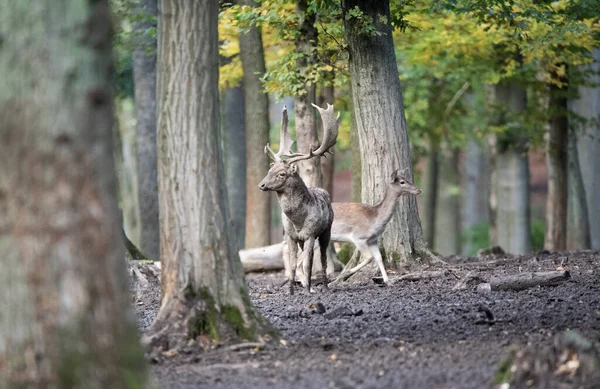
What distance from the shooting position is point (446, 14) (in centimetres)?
1986

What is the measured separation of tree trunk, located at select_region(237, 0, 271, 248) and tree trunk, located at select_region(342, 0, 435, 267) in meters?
3.61

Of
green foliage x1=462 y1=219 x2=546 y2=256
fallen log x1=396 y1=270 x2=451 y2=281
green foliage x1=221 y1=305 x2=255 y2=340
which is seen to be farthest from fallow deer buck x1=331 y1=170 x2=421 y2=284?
green foliage x1=462 y1=219 x2=546 y2=256

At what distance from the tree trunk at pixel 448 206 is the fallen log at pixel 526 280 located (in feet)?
65.8

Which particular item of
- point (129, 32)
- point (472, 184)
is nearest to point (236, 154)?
point (129, 32)

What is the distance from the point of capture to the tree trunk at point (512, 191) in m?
24.8

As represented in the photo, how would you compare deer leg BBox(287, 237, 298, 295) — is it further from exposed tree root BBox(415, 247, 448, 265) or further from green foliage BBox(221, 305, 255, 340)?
green foliage BBox(221, 305, 255, 340)

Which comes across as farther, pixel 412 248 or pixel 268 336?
pixel 412 248

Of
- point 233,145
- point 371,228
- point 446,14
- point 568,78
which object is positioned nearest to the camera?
point 371,228

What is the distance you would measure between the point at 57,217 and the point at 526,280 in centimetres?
741

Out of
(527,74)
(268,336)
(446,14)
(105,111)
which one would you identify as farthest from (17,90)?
(527,74)

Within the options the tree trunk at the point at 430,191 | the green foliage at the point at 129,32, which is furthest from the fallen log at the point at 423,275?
the tree trunk at the point at 430,191

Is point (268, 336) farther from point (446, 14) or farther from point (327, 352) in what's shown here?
point (446, 14)

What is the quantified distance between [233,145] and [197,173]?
50.8ft

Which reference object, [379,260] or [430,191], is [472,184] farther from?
[379,260]
